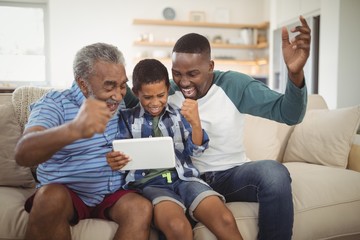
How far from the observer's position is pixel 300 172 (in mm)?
1630

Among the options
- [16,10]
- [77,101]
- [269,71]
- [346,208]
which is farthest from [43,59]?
[346,208]

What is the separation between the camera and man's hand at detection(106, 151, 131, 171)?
1.17 metres

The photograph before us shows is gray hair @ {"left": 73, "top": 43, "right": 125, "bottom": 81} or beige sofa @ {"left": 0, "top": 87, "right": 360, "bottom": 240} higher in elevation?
gray hair @ {"left": 73, "top": 43, "right": 125, "bottom": 81}

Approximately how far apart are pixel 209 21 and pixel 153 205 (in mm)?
4755

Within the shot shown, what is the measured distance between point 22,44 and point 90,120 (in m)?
4.76

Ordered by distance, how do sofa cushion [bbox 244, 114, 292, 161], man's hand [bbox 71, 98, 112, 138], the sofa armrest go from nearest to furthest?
man's hand [bbox 71, 98, 112, 138], the sofa armrest, sofa cushion [bbox 244, 114, 292, 161]

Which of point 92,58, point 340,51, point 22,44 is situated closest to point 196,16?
point 340,51

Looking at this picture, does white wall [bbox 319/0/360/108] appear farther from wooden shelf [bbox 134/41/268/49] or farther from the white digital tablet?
the white digital tablet

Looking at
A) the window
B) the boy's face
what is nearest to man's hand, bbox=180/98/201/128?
the boy's face

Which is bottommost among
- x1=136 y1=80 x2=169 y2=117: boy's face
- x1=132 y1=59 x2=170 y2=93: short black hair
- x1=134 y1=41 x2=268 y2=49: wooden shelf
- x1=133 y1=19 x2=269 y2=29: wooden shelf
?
x1=136 y1=80 x2=169 y2=117: boy's face

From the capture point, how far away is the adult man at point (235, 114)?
1.22 metres

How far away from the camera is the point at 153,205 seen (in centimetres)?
119

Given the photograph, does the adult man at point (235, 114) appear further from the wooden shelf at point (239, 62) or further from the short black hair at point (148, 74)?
the wooden shelf at point (239, 62)

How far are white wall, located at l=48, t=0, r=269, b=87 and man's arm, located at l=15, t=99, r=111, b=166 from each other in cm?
418
